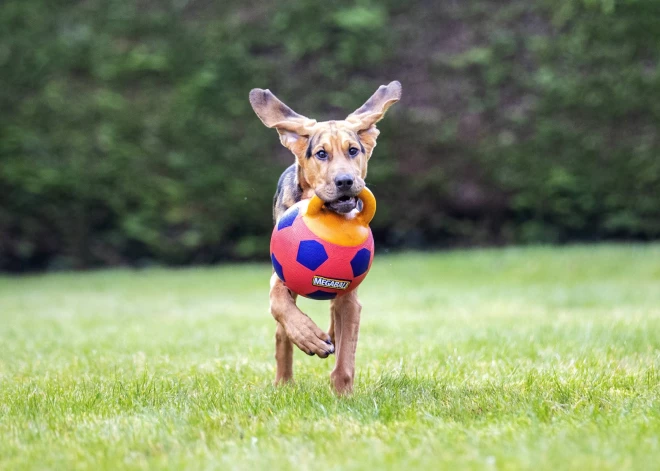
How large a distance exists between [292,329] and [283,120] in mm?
1409

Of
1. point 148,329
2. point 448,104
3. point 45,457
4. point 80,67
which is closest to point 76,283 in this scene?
point 80,67

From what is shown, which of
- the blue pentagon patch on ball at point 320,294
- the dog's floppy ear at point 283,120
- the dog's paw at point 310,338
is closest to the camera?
the dog's paw at point 310,338

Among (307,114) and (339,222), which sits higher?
(339,222)

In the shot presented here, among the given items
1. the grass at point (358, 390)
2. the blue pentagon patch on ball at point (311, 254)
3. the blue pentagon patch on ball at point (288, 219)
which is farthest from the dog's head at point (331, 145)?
the grass at point (358, 390)

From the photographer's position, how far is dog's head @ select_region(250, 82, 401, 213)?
14.2ft

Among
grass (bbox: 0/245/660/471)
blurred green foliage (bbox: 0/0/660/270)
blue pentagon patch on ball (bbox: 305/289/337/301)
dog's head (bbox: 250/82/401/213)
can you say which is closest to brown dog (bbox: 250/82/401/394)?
dog's head (bbox: 250/82/401/213)

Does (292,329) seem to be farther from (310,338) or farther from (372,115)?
(372,115)

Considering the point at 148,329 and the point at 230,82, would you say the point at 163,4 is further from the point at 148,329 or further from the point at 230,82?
the point at 148,329

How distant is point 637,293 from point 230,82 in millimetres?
8466

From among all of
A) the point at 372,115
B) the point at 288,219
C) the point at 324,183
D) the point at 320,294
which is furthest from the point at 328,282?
the point at 372,115

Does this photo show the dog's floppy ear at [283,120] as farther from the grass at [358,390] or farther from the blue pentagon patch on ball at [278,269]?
the grass at [358,390]

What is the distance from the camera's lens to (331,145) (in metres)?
4.57

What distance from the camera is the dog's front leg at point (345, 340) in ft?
14.5

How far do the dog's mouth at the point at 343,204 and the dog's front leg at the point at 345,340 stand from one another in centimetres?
52
